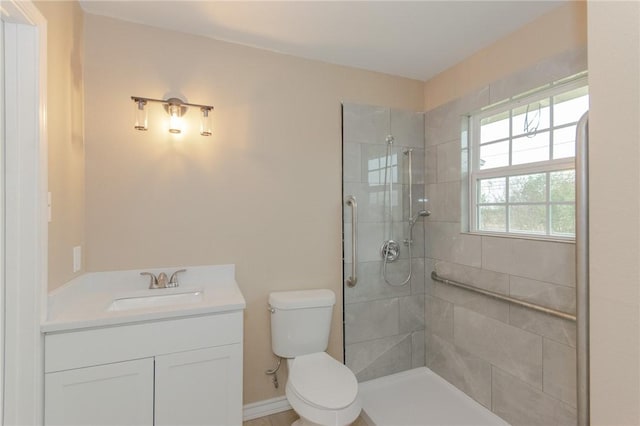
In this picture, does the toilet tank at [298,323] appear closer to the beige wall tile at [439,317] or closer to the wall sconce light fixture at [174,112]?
the beige wall tile at [439,317]

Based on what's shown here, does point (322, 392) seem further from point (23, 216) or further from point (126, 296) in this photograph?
point (23, 216)

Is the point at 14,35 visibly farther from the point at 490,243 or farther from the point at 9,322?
the point at 490,243

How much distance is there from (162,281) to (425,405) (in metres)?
1.94

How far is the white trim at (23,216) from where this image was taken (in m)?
1.23

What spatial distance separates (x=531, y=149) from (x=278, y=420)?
2.36 meters

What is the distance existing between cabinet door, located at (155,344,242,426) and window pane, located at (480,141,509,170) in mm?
1987

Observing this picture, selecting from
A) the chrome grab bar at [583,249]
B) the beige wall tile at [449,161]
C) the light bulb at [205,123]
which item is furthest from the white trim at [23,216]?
the beige wall tile at [449,161]

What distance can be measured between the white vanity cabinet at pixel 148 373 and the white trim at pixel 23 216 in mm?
73

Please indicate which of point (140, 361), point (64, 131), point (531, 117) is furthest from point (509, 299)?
point (64, 131)

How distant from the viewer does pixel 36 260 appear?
Result: 1.28 metres

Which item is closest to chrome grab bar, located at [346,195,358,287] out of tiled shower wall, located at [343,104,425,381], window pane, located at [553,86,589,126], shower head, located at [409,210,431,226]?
tiled shower wall, located at [343,104,425,381]

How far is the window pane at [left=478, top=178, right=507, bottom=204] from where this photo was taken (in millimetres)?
2111

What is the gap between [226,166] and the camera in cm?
205

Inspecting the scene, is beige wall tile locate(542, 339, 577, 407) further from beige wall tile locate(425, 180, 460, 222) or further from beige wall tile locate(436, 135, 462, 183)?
beige wall tile locate(436, 135, 462, 183)
